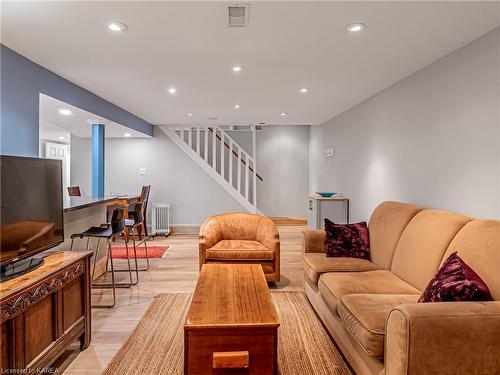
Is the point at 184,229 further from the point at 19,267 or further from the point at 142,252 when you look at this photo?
the point at 19,267

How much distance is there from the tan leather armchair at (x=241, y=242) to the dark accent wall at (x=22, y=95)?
1.97 meters

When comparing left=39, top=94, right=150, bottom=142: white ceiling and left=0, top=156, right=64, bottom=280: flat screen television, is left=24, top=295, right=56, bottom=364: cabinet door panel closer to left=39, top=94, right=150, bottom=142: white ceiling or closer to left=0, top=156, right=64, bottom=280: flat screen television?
left=0, top=156, right=64, bottom=280: flat screen television

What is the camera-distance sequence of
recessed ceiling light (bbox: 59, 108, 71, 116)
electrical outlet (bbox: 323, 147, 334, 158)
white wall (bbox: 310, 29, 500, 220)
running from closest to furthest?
white wall (bbox: 310, 29, 500, 220), recessed ceiling light (bbox: 59, 108, 71, 116), electrical outlet (bbox: 323, 147, 334, 158)

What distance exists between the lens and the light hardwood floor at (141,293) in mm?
2350

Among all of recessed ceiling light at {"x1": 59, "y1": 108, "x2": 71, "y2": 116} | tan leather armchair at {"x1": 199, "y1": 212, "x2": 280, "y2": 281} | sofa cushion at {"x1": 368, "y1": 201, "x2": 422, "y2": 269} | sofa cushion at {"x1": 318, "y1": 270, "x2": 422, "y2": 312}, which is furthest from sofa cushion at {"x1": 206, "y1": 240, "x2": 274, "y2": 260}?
recessed ceiling light at {"x1": 59, "y1": 108, "x2": 71, "y2": 116}

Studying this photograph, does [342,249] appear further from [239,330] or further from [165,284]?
[165,284]

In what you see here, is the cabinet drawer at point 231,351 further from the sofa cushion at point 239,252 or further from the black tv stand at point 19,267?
the sofa cushion at point 239,252

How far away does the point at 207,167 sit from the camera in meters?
7.21

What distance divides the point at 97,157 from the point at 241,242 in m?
2.91

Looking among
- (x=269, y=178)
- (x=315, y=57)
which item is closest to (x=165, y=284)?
(x=315, y=57)

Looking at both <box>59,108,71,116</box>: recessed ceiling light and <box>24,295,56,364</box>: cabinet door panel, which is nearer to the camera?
<box>24,295,56,364</box>: cabinet door panel

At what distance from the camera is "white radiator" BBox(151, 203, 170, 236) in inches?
276

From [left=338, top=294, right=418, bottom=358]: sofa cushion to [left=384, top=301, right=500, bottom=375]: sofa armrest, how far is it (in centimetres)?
20

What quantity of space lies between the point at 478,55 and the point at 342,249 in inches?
77.8
